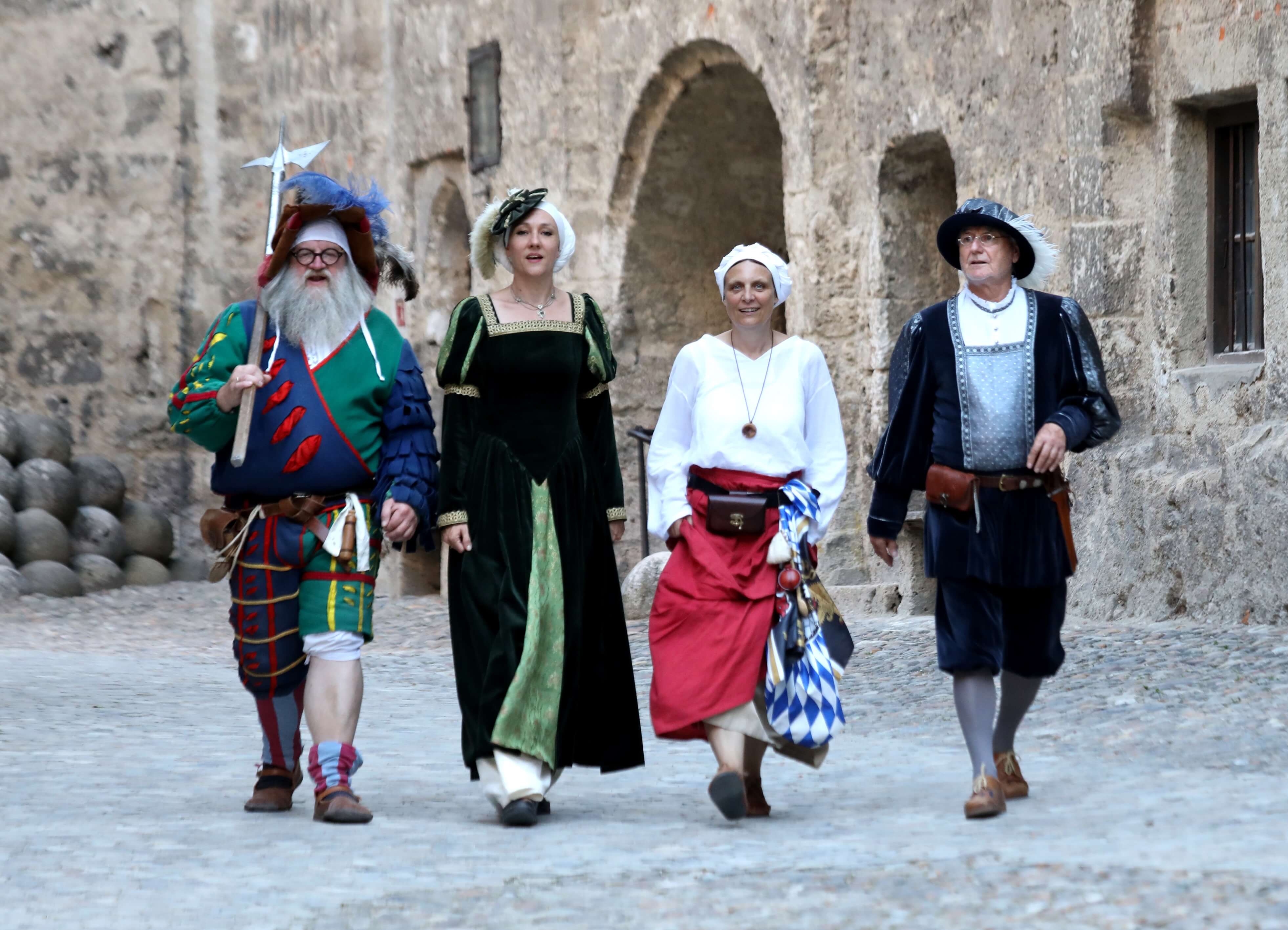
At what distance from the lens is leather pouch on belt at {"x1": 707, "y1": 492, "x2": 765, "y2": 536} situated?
4.93m

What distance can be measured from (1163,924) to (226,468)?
8.78 feet

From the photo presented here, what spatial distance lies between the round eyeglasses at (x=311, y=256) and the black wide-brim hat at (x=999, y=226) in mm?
1545

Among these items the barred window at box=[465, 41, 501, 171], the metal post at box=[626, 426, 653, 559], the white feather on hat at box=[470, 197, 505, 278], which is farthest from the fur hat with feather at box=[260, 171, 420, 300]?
the barred window at box=[465, 41, 501, 171]

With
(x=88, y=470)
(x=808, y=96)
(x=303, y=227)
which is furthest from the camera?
(x=88, y=470)

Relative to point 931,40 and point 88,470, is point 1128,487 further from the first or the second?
point 88,470

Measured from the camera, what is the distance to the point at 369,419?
504cm

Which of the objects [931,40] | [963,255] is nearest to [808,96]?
[931,40]

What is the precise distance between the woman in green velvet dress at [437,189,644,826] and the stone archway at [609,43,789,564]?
19.8 feet

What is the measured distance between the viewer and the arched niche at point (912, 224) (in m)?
9.41

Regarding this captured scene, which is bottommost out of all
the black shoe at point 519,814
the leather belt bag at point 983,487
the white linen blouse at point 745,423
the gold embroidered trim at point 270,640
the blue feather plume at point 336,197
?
the black shoe at point 519,814

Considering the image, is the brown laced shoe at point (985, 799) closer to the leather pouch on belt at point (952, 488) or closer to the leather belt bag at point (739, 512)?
the leather pouch on belt at point (952, 488)

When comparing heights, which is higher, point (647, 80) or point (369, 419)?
point (647, 80)

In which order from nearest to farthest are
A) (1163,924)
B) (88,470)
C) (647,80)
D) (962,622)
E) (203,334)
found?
(1163,924), (962,622), (647,80), (88,470), (203,334)

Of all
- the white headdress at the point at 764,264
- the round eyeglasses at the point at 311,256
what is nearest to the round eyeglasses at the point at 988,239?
the white headdress at the point at 764,264
